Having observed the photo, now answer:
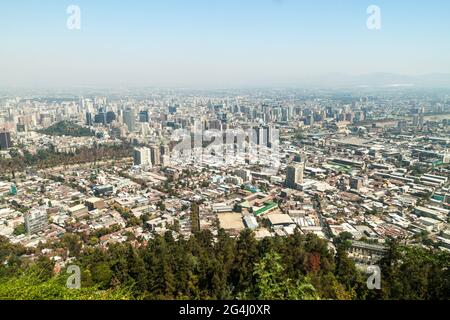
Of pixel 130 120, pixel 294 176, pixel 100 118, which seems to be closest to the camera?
pixel 294 176

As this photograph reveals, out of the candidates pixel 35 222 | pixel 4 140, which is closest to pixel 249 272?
pixel 35 222

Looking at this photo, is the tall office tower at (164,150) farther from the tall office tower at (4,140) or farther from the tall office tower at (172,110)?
the tall office tower at (172,110)

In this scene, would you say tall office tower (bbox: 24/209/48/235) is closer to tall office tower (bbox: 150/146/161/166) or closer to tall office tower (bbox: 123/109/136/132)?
tall office tower (bbox: 150/146/161/166)

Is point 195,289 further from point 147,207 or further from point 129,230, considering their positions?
point 147,207

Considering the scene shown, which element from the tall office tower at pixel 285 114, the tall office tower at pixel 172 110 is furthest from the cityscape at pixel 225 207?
the tall office tower at pixel 172 110

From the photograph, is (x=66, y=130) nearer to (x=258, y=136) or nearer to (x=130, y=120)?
(x=130, y=120)

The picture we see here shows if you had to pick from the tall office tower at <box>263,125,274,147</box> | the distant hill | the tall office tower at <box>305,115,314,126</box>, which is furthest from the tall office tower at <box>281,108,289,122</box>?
the distant hill
